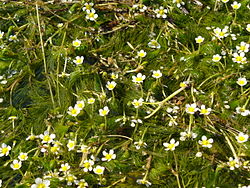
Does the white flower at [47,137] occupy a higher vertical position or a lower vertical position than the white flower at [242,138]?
lower

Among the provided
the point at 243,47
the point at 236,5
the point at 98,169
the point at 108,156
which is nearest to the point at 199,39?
the point at 243,47

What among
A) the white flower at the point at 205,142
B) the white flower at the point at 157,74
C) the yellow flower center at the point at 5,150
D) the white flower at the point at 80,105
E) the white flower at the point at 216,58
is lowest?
the yellow flower center at the point at 5,150

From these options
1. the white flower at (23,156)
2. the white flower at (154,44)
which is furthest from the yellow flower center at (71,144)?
the white flower at (154,44)

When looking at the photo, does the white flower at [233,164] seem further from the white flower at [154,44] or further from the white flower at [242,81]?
the white flower at [154,44]

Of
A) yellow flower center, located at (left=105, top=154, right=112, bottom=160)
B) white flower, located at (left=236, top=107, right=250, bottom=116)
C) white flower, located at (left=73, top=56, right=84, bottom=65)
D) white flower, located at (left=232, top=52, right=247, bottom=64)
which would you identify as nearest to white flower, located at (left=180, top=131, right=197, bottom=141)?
white flower, located at (left=236, top=107, right=250, bottom=116)

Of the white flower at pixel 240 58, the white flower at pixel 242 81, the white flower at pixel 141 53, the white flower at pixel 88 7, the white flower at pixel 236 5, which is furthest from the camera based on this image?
the white flower at pixel 88 7

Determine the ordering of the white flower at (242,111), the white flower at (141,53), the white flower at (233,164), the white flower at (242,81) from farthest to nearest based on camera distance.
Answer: the white flower at (141,53)
the white flower at (242,81)
the white flower at (242,111)
the white flower at (233,164)

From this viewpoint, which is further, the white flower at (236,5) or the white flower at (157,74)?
the white flower at (236,5)

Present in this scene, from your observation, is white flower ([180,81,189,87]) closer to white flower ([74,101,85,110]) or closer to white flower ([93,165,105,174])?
white flower ([74,101,85,110])
